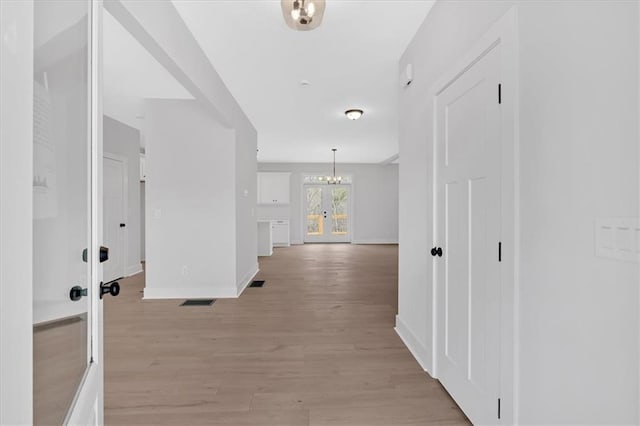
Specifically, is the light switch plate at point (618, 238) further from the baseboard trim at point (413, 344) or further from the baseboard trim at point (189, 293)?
the baseboard trim at point (189, 293)

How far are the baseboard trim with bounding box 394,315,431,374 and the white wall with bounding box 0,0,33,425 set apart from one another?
2.33 metres

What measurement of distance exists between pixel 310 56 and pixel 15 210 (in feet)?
9.67

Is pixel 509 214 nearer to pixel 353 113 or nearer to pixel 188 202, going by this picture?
pixel 353 113

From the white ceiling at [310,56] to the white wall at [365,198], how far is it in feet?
15.8

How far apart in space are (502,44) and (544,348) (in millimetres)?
1259

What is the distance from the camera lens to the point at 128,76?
3373mm

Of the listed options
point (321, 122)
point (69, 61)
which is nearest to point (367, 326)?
point (69, 61)

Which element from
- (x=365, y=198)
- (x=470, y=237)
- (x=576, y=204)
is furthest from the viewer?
(x=365, y=198)

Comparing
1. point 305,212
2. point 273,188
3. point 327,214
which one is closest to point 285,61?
point 273,188

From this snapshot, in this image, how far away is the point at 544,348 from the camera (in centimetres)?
121

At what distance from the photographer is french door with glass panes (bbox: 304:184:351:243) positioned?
34.8 ft

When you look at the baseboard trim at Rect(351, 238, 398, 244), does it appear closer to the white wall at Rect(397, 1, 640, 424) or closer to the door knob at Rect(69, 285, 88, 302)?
the white wall at Rect(397, 1, 640, 424)

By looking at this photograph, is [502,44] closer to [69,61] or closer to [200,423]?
[69,61]

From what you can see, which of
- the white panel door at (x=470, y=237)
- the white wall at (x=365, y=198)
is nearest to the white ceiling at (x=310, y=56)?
the white panel door at (x=470, y=237)
